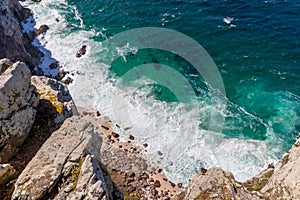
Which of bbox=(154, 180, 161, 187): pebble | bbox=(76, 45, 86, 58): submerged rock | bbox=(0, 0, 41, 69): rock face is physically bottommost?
bbox=(154, 180, 161, 187): pebble

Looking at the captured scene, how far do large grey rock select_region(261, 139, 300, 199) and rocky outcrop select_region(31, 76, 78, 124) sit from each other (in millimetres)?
18835

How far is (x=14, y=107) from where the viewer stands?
2725 cm

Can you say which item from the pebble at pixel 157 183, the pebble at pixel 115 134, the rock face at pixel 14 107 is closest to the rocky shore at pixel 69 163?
the rock face at pixel 14 107

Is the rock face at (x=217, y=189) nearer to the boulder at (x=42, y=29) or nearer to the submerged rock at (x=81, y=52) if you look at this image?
the submerged rock at (x=81, y=52)

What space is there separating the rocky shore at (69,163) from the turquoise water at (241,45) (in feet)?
51.7

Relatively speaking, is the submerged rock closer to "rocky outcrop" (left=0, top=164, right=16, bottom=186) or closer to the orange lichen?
the orange lichen

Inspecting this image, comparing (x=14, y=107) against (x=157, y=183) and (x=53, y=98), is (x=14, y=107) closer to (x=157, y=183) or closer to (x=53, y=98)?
(x=53, y=98)

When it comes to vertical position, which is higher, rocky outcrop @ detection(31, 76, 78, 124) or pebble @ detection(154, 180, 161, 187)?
rocky outcrop @ detection(31, 76, 78, 124)

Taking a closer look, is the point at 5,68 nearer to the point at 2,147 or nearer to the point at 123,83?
the point at 2,147

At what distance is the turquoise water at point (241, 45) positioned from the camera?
51.2m

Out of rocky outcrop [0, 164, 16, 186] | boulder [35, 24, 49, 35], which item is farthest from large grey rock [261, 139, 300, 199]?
boulder [35, 24, 49, 35]

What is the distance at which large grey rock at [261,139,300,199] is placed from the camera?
1788 centimetres

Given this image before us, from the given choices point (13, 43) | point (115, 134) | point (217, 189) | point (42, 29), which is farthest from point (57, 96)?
point (42, 29)

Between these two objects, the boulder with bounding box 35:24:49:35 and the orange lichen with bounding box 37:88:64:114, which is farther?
the boulder with bounding box 35:24:49:35
